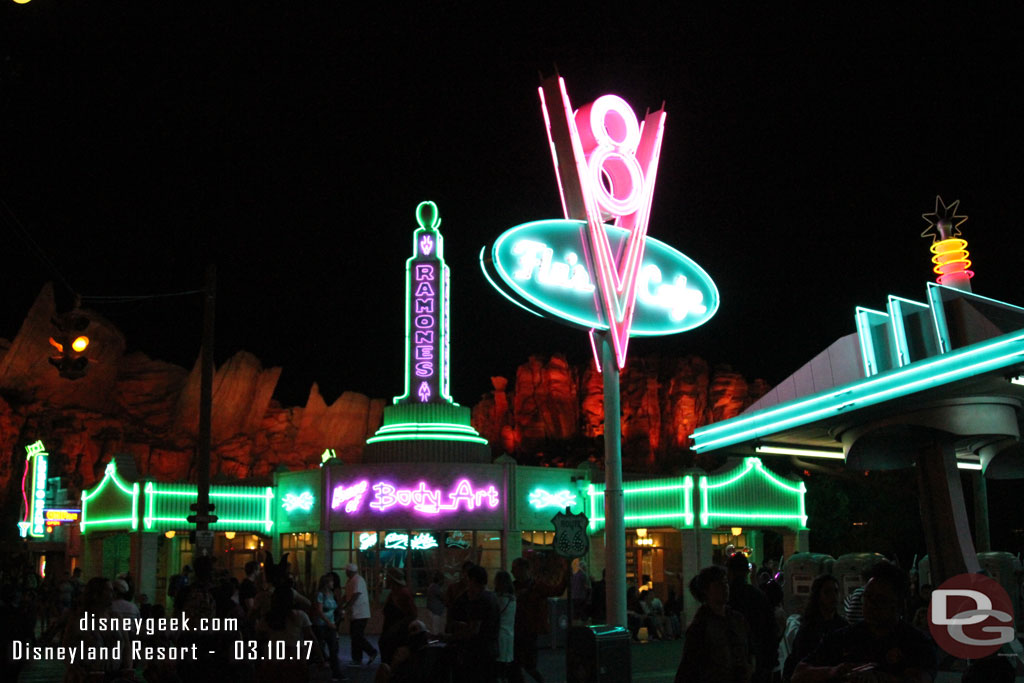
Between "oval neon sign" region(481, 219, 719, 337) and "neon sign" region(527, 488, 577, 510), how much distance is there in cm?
1163

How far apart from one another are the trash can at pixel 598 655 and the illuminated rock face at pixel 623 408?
62.2 m

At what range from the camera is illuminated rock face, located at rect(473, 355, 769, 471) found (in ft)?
247

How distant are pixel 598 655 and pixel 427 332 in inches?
849

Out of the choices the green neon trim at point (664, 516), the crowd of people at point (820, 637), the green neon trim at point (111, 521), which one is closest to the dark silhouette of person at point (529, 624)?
the crowd of people at point (820, 637)

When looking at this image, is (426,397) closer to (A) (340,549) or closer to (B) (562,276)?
(A) (340,549)

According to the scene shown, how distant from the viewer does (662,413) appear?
Result: 77188 millimetres

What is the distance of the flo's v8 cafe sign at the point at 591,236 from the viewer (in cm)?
1655

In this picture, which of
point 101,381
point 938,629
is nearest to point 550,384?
point 101,381

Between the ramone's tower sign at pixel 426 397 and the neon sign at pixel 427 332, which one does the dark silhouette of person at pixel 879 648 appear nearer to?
the ramone's tower sign at pixel 426 397

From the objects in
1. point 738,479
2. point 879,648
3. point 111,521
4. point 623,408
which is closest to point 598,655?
point 879,648

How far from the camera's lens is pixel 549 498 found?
2938 centimetres

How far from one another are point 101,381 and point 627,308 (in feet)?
145

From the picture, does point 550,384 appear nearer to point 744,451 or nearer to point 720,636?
point 744,451

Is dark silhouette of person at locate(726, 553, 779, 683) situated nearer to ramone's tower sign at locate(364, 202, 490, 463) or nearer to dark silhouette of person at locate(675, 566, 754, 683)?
dark silhouette of person at locate(675, 566, 754, 683)
